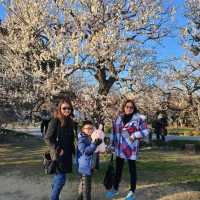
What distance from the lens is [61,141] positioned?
7.89 metres

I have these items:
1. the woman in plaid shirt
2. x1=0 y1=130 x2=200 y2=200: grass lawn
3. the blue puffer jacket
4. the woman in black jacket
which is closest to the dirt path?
x1=0 y1=130 x2=200 y2=200: grass lawn

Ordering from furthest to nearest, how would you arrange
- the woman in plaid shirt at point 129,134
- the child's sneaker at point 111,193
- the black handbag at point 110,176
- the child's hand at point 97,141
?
the child's sneaker at point 111,193, the black handbag at point 110,176, the woman in plaid shirt at point 129,134, the child's hand at point 97,141

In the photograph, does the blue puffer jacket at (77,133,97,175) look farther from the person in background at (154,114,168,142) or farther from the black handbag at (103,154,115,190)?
the person in background at (154,114,168,142)

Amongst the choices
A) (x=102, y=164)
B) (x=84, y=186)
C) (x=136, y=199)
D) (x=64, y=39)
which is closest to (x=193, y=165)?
(x=102, y=164)

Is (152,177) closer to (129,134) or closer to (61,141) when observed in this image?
(129,134)

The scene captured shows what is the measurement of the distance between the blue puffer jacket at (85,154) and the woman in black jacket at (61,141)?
16cm

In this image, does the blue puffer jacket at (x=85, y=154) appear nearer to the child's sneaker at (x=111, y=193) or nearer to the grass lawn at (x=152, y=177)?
the child's sneaker at (x=111, y=193)

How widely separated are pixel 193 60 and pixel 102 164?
1023 cm

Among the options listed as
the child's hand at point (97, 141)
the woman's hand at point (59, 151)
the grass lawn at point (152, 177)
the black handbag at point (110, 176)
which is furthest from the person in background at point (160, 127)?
the woman's hand at point (59, 151)

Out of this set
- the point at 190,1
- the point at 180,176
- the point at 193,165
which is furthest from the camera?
the point at 190,1

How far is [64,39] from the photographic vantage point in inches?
588

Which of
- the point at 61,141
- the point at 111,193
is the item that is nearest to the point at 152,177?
the point at 111,193

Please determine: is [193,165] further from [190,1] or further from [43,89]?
[190,1]

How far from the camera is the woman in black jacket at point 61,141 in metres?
7.84
